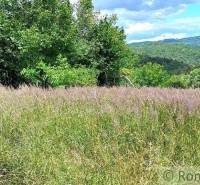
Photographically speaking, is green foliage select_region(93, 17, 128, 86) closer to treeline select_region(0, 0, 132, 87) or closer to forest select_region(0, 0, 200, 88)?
forest select_region(0, 0, 200, 88)

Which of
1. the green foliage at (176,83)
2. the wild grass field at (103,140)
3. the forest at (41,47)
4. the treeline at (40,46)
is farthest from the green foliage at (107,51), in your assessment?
the wild grass field at (103,140)

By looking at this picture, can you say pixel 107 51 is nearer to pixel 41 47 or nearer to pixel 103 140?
pixel 41 47

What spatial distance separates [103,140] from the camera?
4969mm

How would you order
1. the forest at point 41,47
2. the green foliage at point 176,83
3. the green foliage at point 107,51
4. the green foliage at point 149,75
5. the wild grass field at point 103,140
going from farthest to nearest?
the green foliage at point 149,75 → the green foliage at point 107,51 → the forest at point 41,47 → the green foliage at point 176,83 → the wild grass field at point 103,140

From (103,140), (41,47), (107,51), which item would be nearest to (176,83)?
(107,51)

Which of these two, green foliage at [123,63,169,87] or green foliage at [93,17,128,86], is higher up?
green foliage at [93,17,128,86]

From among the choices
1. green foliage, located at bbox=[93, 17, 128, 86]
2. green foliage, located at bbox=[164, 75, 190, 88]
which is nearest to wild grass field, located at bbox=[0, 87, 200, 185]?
green foliage, located at bbox=[164, 75, 190, 88]

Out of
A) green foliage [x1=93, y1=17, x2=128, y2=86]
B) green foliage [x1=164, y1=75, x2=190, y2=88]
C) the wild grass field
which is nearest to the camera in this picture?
the wild grass field

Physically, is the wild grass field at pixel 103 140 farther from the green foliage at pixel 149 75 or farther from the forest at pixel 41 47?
the green foliage at pixel 149 75

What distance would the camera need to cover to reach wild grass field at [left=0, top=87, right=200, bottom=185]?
432cm

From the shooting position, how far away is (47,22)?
2066 centimetres

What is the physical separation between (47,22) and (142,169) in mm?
17038

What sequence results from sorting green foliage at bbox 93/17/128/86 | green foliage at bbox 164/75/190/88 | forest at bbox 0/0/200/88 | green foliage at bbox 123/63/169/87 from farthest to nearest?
green foliage at bbox 123/63/169/87 → green foliage at bbox 93/17/128/86 → forest at bbox 0/0/200/88 → green foliage at bbox 164/75/190/88

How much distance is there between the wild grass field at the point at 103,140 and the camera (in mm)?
4324
